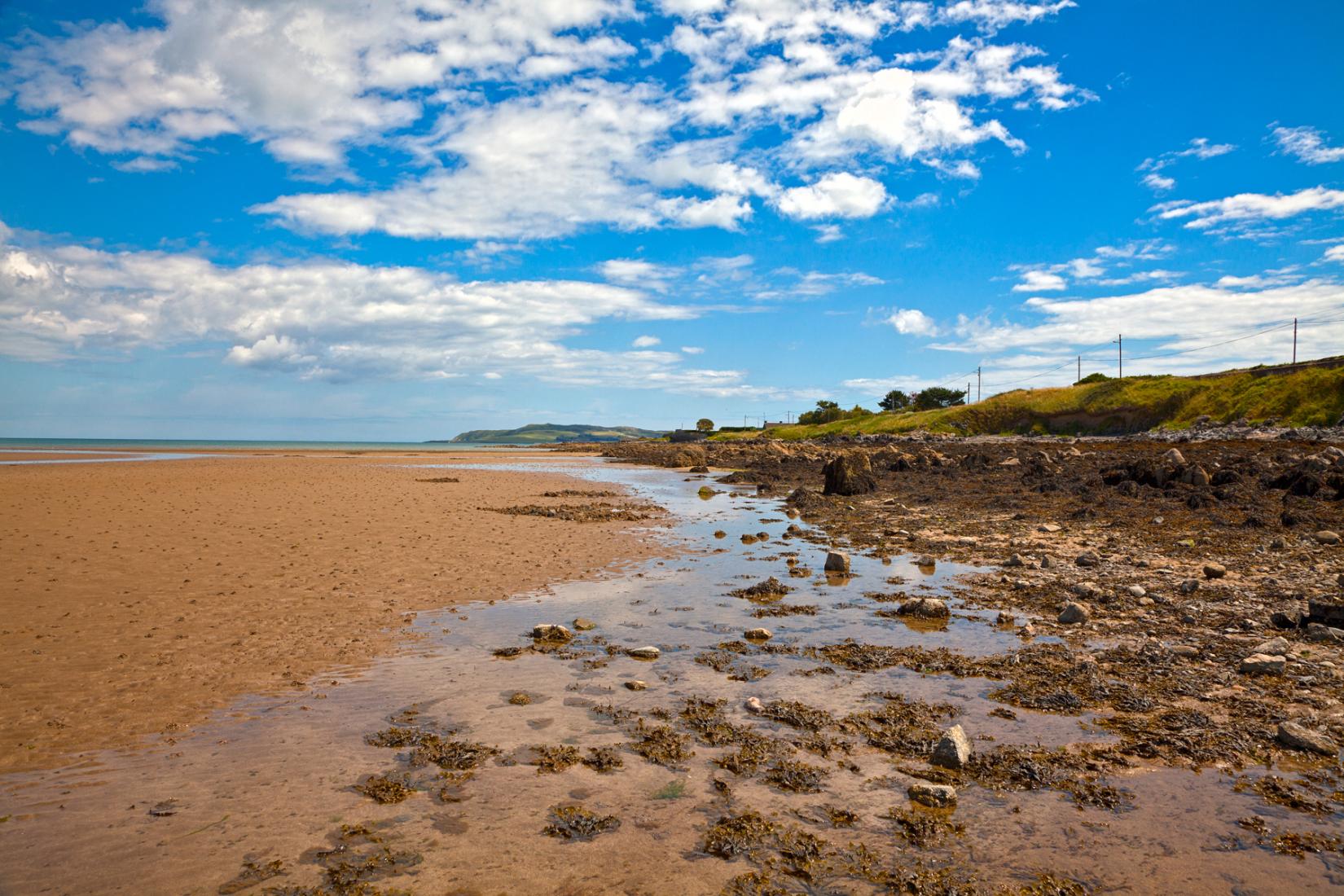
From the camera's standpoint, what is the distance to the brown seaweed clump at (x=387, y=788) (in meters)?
5.15

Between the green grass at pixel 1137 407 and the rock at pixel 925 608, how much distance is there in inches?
2095

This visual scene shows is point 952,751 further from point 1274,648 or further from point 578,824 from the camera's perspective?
point 1274,648

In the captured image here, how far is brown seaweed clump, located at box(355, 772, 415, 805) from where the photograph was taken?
203 inches

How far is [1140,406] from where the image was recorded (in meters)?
70.5

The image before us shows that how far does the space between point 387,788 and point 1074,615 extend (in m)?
9.27

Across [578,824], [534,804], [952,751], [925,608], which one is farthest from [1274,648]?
[534,804]

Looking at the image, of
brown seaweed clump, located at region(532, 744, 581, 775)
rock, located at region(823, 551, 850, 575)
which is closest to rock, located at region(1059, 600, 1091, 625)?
rock, located at region(823, 551, 850, 575)

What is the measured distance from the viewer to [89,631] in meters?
9.23

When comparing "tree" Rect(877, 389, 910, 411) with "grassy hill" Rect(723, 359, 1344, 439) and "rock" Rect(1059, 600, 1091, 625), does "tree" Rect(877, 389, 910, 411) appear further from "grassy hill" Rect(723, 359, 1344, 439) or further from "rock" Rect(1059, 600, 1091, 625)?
"rock" Rect(1059, 600, 1091, 625)

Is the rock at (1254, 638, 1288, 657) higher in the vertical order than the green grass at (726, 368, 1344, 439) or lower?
lower

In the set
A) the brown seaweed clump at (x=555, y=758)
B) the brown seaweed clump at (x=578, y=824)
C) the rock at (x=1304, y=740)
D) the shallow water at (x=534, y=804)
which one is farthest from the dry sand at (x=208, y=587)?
the rock at (x=1304, y=740)

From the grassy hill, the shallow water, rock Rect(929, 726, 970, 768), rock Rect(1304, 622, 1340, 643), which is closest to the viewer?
the shallow water

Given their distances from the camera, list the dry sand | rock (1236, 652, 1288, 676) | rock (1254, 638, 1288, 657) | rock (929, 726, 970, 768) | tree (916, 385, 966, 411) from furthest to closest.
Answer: tree (916, 385, 966, 411) → rock (1254, 638, 1288, 657) → rock (1236, 652, 1288, 676) → the dry sand → rock (929, 726, 970, 768)

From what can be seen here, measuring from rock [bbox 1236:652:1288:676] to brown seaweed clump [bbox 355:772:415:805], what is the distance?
8.74 metres
